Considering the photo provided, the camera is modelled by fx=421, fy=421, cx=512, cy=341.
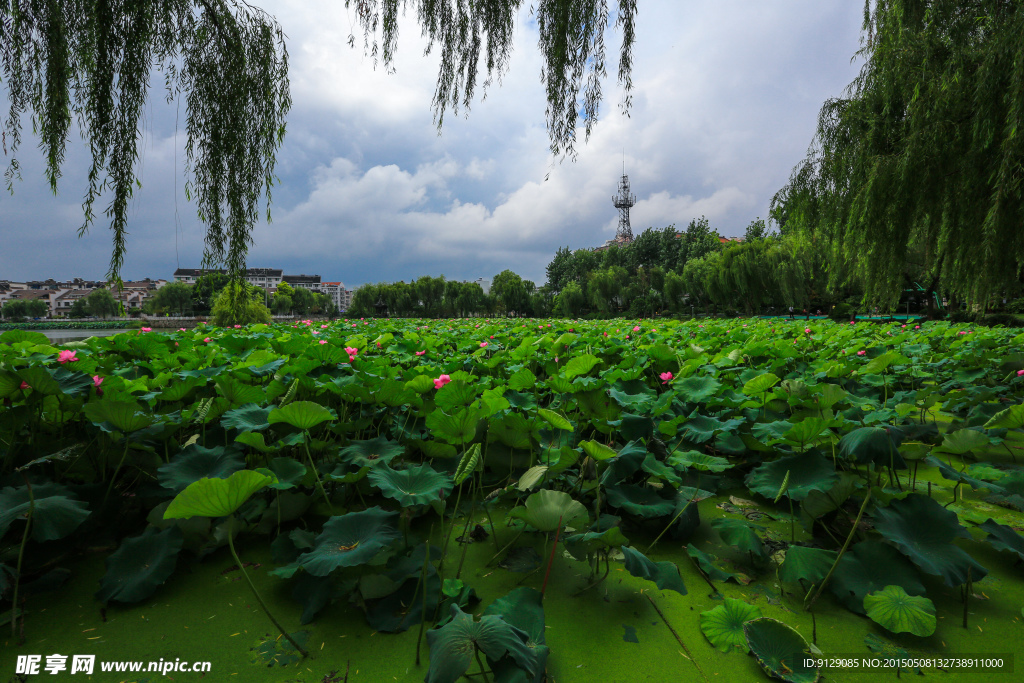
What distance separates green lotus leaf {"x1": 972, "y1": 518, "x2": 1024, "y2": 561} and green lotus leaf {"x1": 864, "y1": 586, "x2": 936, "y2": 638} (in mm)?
331

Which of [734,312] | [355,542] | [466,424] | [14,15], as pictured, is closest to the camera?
[355,542]

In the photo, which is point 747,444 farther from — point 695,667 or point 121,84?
point 121,84

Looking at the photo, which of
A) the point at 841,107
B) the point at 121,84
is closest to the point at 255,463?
the point at 121,84

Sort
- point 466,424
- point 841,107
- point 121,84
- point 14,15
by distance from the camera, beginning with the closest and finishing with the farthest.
Result: point 466,424, point 14,15, point 121,84, point 841,107

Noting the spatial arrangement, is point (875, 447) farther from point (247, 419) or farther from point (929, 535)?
point (247, 419)

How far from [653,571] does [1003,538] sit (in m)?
0.87

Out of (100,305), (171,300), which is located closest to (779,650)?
(100,305)

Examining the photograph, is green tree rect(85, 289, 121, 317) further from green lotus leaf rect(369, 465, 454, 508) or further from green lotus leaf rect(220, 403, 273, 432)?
green lotus leaf rect(369, 465, 454, 508)

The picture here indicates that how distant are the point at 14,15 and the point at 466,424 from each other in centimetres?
221

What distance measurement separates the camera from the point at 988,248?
2316 mm

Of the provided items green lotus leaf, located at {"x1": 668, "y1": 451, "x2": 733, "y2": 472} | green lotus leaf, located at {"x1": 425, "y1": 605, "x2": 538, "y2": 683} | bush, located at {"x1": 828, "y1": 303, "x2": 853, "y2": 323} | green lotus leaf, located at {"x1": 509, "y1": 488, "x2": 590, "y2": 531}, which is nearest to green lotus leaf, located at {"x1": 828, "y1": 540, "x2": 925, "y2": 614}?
green lotus leaf, located at {"x1": 668, "y1": 451, "x2": 733, "y2": 472}

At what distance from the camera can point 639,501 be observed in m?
1.16

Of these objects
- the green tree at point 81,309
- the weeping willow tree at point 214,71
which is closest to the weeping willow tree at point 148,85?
the weeping willow tree at point 214,71

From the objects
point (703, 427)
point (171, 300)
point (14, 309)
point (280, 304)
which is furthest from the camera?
point (280, 304)
